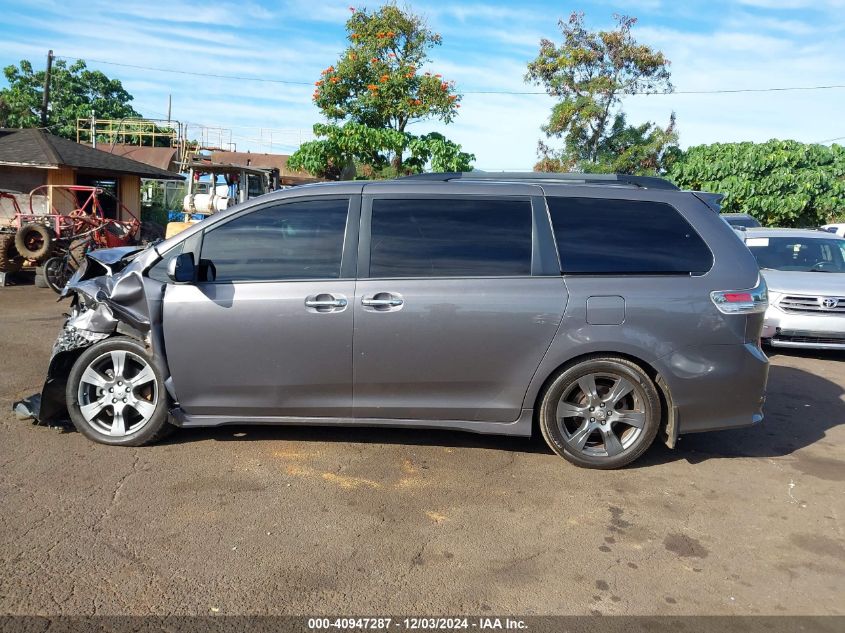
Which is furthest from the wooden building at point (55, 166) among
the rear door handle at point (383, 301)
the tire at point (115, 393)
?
the rear door handle at point (383, 301)

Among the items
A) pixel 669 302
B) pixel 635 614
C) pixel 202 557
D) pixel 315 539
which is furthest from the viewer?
pixel 669 302

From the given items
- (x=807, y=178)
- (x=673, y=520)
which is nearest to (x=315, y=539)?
(x=673, y=520)

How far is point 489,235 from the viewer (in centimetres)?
455

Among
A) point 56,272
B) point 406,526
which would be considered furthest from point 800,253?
point 56,272

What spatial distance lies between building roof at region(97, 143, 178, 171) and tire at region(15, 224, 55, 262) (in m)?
21.5

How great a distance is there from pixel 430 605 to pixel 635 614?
35.5 inches

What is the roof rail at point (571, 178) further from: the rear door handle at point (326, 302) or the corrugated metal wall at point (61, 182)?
the corrugated metal wall at point (61, 182)

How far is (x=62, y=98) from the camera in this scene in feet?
149

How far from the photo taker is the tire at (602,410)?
449 cm

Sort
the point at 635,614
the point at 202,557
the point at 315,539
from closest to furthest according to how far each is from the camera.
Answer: the point at 635,614 < the point at 202,557 < the point at 315,539

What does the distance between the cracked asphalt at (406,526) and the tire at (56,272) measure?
27.4ft

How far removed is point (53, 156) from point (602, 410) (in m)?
19.0

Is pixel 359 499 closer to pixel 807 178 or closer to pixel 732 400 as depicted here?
pixel 732 400

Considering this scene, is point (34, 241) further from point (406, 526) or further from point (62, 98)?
point (62, 98)
